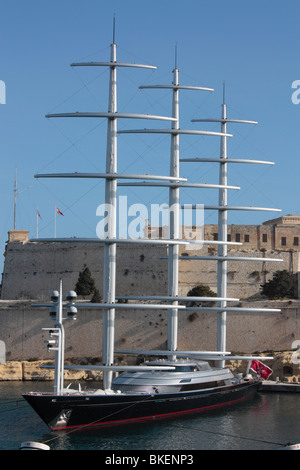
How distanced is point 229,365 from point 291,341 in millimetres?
3444

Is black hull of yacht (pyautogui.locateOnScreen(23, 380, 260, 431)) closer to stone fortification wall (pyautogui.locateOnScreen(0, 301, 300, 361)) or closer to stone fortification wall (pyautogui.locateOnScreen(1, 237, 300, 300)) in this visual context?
stone fortification wall (pyautogui.locateOnScreen(0, 301, 300, 361))

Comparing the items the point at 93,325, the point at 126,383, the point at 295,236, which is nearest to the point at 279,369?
the point at 93,325

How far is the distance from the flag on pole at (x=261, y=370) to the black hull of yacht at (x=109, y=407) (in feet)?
20.8

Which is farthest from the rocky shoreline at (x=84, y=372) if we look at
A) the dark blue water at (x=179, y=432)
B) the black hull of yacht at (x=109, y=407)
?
the black hull of yacht at (x=109, y=407)

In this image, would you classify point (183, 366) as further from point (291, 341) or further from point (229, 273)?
point (229, 273)

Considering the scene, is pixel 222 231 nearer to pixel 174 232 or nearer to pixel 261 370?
pixel 174 232

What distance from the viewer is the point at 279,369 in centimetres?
3619

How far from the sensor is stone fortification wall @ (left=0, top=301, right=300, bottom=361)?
38.3m

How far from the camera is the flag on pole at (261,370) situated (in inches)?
1356

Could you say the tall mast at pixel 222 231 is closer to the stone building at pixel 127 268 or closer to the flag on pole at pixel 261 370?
the flag on pole at pixel 261 370

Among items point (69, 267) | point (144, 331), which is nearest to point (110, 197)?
point (144, 331)

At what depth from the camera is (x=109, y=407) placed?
2436 centimetres

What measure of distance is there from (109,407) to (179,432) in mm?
2287

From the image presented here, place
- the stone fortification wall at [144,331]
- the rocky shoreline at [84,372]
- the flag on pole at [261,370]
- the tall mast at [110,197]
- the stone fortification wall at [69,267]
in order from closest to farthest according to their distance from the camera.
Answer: the tall mast at [110,197] < the flag on pole at [261,370] < the rocky shoreline at [84,372] < the stone fortification wall at [144,331] < the stone fortification wall at [69,267]
